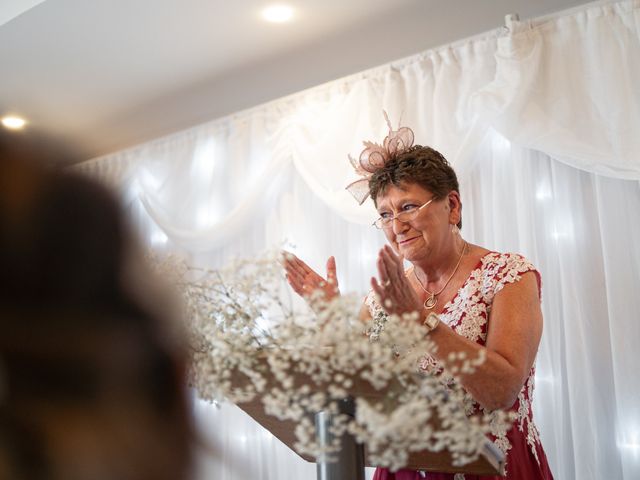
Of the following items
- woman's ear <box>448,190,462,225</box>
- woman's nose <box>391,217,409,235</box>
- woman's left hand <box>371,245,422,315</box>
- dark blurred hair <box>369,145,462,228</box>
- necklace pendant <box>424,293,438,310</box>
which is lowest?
woman's left hand <box>371,245,422,315</box>

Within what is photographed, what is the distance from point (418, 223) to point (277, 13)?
159cm

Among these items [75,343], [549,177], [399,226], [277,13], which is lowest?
[75,343]

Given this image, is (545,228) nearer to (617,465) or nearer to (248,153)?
(617,465)

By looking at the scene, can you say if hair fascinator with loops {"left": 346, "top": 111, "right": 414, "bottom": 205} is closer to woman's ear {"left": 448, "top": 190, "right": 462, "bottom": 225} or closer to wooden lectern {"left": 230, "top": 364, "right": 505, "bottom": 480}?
woman's ear {"left": 448, "top": 190, "right": 462, "bottom": 225}

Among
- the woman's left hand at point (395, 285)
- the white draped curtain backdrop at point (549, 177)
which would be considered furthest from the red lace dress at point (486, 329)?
the white draped curtain backdrop at point (549, 177)

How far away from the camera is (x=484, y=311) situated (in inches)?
75.0

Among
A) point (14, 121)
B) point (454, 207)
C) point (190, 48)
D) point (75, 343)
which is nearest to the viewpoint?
point (75, 343)

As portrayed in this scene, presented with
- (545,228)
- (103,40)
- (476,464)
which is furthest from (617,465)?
(103,40)

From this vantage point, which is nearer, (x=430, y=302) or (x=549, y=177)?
(x=430, y=302)

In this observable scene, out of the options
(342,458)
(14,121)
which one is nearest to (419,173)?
(342,458)

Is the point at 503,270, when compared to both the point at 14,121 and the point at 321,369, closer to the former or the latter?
the point at 321,369

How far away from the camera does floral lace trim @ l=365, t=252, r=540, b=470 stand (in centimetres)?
188

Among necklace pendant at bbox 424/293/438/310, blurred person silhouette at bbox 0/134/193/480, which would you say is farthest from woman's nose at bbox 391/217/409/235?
blurred person silhouette at bbox 0/134/193/480

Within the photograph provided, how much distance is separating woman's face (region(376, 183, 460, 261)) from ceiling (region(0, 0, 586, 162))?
1.31m
